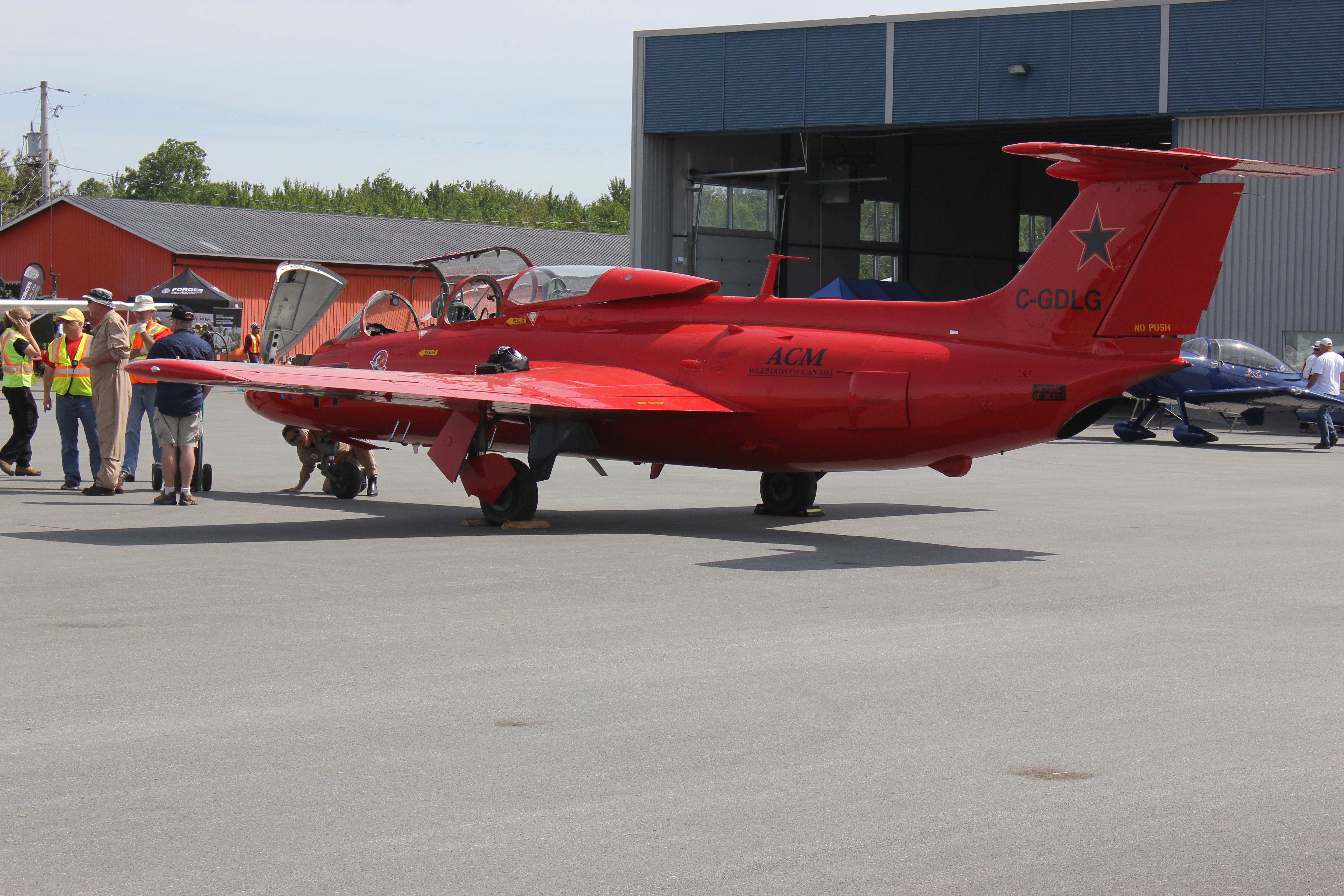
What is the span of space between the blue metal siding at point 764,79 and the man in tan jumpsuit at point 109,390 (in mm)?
26290

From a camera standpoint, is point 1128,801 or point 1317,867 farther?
point 1128,801

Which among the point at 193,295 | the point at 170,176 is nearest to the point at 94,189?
the point at 170,176

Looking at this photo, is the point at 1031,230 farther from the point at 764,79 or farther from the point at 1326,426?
the point at 1326,426

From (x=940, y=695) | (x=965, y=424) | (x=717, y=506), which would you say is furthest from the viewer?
(x=717, y=506)

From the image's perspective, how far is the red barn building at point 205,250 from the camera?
5716cm

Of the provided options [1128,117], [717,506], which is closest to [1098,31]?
[1128,117]

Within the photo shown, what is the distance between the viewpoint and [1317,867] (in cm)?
427

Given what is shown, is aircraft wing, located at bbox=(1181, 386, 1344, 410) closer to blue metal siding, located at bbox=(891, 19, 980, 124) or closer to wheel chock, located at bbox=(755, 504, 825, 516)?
blue metal siding, located at bbox=(891, 19, 980, 124)

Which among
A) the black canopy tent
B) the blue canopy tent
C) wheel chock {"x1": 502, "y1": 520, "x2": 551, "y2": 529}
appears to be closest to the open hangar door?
the blue canopy tent

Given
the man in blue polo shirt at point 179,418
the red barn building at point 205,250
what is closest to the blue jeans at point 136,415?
the man in blue polo shirt at point 179,418

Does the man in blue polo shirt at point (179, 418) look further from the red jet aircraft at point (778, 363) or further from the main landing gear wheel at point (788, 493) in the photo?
the main landing gear wheel at point (788, 493)

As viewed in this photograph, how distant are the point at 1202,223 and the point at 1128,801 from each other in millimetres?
7608

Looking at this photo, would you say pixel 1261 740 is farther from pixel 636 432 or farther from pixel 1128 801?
pixel 636 432

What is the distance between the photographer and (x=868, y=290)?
1631 inches
